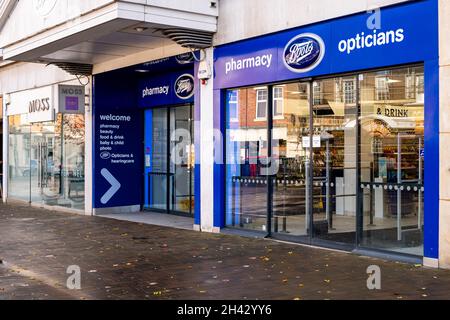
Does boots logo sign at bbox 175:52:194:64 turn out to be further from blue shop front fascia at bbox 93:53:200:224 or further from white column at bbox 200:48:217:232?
blue shop front fascia at bbox 93:53:200:224

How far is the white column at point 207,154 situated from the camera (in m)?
11.0

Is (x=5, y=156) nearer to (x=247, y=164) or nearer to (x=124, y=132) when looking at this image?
(x=124, y=132)

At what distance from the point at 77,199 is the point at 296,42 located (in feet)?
26.7

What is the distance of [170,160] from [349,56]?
6801mm

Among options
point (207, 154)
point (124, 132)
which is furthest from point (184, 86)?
point (207, 154)

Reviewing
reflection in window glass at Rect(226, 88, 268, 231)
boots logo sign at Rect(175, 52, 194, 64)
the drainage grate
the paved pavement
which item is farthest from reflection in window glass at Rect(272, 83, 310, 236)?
the drainage grate

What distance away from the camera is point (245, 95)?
1061 centimetres

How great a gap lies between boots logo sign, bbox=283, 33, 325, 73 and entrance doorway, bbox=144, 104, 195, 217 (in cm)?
460

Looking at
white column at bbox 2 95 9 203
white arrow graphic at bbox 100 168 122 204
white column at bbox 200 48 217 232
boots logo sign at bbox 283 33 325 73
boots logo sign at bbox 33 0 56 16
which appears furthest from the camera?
white column at bbox 2 95 9 203

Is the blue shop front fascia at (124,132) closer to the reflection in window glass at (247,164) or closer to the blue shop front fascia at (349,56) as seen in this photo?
the reflection in window glass at (247,164)

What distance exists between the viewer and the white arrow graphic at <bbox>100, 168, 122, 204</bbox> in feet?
47.7

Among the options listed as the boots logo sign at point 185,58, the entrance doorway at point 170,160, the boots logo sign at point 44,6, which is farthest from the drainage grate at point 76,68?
the boots logo sign at point 185,58

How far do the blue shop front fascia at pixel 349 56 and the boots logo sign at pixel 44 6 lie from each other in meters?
3.43

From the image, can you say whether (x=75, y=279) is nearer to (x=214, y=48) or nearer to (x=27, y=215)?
(x=214, y=48)
